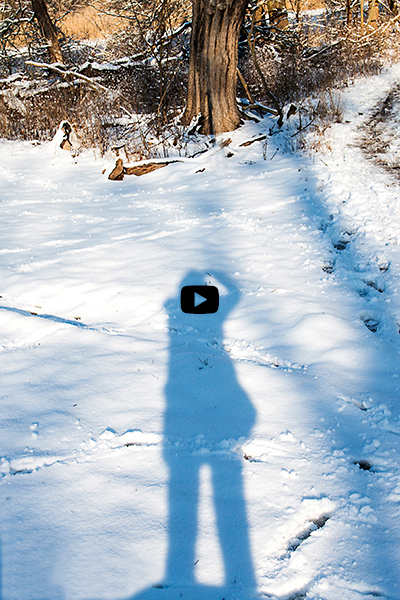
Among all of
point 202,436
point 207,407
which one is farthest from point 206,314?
point 202,436

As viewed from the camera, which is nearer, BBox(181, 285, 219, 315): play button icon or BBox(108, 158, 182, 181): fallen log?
BBox(181, 285, 219, 315): play button icon

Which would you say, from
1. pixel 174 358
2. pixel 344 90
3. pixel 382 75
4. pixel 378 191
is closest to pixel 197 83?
pixel 344 90

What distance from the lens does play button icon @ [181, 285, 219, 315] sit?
10.1 feet

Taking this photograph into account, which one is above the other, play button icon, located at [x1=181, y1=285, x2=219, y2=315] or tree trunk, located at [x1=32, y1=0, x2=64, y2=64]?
tree trunk, located at [x1=32, y1=0, x2=64, y2=64]

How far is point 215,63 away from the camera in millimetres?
7023

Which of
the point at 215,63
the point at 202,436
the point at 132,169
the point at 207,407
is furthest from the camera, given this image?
the point at 215,63

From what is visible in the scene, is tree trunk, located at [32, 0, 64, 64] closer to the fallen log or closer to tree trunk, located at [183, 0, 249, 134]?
tree trunk, located at [183, 0, 249, 134]

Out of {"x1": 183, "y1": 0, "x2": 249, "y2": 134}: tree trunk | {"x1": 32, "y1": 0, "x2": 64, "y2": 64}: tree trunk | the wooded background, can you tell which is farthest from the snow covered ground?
{"x1": 32, "y1": 0, "x2": 64, "y2": 64}: tree trunk

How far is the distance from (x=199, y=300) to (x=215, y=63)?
5.79 meters

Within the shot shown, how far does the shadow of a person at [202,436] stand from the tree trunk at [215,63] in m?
5.60

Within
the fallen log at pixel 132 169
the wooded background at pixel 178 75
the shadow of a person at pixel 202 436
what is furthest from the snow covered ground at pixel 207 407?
the wooded background at pixel 178 75

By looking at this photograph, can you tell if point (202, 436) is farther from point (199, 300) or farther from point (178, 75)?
point (178, 75)

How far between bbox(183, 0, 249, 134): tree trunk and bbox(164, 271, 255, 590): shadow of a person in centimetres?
560

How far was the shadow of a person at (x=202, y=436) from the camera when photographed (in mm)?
1504
